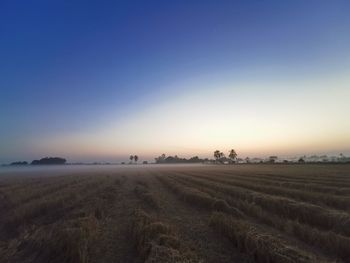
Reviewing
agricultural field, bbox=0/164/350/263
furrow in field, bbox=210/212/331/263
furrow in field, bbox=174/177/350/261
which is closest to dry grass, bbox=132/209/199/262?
agricultural field, bbox=0/164/350/263

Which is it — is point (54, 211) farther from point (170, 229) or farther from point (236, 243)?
point (236, 243)

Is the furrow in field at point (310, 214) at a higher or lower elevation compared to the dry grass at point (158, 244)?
higher

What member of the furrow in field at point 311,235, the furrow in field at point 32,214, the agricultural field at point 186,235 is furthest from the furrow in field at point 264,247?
the furrow in field at point 32,214

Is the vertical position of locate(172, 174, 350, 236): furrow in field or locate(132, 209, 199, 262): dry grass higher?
locate(172, 174, 350, 236): furrow in field

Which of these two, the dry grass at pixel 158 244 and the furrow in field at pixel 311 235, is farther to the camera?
the furrow in field at pixel 311 235

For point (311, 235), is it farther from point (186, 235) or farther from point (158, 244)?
point (158, 244)

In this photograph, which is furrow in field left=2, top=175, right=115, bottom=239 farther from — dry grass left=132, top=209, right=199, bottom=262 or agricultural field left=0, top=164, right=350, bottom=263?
dry grass left=132, top=209, right=199, bottom=262

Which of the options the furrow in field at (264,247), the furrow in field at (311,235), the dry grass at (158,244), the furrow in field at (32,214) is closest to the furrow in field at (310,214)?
the furrow in field at (311,235)

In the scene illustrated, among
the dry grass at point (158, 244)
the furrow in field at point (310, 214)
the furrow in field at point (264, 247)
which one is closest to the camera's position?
the furrow in field at point (264, 247)

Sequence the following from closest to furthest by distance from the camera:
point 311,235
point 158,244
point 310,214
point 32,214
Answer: point 158,244 < point 311,235 < point 310,214 < point 32,214

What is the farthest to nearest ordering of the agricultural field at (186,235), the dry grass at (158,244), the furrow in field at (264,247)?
the agricultural field at (186,235), the dry grass at (158,244), the furrow in field at (264,247)

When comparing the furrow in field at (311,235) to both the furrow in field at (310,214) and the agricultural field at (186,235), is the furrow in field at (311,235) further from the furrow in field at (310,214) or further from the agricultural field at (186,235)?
the furrow in field at (310,214)

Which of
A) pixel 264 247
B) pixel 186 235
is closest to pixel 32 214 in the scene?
pixel 186 235

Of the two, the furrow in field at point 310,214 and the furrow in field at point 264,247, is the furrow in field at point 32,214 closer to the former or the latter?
the furrow in field at point 264,247
